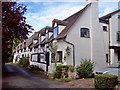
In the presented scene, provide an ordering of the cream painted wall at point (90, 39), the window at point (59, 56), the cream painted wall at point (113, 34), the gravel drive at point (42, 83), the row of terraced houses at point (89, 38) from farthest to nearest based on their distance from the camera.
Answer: the cream painted wall at point (113, 34) < the window at point (59, 56) < the cream painted wall at point (90, 39) < the row of terraced houses at point (89, 38) < the gravel drive at point (42, 83)

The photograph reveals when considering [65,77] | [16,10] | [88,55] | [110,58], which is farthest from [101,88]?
[110,58]

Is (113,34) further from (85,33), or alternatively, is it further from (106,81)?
(106,81)

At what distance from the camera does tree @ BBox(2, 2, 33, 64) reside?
2036cm

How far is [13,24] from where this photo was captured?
2155 cm

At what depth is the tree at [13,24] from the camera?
20.4 m

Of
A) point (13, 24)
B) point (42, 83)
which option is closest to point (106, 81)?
point (42, 83)

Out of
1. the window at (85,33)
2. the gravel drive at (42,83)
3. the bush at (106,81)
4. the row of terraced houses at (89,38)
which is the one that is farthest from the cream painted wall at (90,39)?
the bush at (106,81)

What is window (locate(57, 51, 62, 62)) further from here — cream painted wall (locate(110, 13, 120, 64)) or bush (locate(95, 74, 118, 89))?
bush (locate(95, 74, 118, 89))

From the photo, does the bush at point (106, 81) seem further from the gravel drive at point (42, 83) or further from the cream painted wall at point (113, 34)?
the cream painted wall at point (113, 34)


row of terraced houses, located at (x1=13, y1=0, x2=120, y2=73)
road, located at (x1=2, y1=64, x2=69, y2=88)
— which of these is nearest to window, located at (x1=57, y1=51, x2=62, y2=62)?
row of terraced houses, located at (x1=13, y1=0, x2=120, y2=73)

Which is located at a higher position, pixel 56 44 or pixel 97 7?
pixel 97 7

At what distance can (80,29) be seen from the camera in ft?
91.8

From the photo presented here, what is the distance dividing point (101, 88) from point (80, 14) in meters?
14.5

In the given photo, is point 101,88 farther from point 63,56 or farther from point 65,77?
point 63,56
